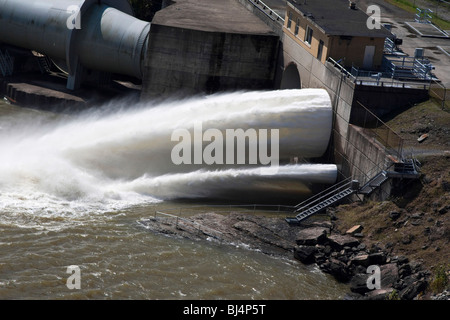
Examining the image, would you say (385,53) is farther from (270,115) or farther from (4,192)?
(4,192)

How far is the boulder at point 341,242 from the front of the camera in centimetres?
3441

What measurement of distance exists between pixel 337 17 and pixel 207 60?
951cm

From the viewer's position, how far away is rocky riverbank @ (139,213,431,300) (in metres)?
31.2

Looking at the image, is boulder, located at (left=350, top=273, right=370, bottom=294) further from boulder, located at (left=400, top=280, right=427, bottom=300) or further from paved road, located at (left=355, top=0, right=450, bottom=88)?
paved road, located at (left=355, top=0, right=450, bottom=88)

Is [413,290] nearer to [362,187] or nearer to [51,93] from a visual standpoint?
[362,187]

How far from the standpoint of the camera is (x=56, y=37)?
56.7m

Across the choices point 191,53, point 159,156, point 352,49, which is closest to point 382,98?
point 352,49

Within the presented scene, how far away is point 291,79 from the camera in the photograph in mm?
53344

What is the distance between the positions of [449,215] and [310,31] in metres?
18.9

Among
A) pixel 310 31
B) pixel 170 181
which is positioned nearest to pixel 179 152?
pixel 170 181

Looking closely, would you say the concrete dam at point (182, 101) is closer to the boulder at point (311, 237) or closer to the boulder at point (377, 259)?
the boulder at point (311, 237)

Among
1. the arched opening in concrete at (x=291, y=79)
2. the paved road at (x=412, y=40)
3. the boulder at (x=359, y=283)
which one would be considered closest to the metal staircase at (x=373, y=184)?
the boulder at (x=359, y=283)

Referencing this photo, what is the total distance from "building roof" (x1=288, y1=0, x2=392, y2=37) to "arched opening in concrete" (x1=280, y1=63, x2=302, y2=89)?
458 centimetres
